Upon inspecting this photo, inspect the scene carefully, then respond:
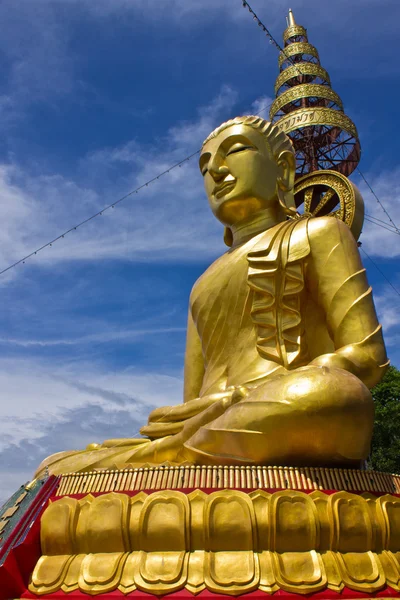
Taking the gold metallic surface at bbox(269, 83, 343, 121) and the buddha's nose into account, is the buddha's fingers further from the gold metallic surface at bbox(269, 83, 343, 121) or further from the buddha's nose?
the gold metallic surface at bbox(269, 83, 343, 121)

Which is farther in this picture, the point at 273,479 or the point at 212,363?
the point at 212,363

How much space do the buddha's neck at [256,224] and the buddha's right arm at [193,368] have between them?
1.07 m

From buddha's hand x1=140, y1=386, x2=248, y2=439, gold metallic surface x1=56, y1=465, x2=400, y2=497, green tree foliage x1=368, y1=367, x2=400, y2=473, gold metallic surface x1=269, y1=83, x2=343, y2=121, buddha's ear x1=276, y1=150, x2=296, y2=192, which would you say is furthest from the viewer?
gold metallic surface x1=269, y1=83, x2=343, y2=121

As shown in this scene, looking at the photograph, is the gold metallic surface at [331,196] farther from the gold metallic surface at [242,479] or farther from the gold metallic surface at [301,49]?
the gold metallic surface at [301,49]

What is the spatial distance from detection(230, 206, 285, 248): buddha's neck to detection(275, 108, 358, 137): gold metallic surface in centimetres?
1202

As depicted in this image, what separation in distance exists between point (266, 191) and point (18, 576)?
14.1 feet

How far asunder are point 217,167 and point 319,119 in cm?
1240

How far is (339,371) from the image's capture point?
3773mm

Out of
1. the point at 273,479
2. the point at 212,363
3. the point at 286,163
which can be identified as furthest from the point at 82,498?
the point at 286,163

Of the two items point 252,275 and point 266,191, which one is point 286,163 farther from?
point 252,275

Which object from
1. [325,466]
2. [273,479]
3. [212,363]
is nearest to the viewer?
[273,479]

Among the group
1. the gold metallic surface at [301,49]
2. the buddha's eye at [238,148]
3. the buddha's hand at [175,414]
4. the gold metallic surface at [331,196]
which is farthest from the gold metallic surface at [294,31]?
the buddha's hand at [175,414]

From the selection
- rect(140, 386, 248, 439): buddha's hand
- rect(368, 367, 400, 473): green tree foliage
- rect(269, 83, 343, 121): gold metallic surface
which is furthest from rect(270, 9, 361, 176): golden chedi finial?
rect(140, 386, 248, 439): buddha's hand

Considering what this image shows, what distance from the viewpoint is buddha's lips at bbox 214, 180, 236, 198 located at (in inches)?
232
